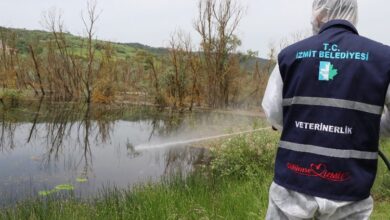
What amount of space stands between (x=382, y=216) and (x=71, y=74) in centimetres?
2893

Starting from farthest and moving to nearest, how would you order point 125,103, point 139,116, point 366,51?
point 125,103
point 139,116
point 366,51

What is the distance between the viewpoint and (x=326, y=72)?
2012mm

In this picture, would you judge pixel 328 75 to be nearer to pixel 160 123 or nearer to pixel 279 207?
pixel 279 207

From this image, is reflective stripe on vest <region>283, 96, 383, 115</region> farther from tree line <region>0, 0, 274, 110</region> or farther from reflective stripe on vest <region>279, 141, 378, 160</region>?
tree line <region>0, 0, 274, 110</region>

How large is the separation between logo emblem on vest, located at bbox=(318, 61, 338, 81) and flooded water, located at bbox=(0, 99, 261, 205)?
5943 mm

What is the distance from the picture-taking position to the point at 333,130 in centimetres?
196

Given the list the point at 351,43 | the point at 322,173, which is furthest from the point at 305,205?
the point at 351,43

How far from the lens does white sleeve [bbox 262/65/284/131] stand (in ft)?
7.27

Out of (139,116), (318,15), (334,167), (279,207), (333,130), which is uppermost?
(318,15)

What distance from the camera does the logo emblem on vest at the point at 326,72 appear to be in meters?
2.00

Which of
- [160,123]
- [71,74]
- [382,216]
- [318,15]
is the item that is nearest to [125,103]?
[71,74]

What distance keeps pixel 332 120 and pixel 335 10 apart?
1.94ft

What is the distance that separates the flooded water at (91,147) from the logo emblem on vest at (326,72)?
5943 mm

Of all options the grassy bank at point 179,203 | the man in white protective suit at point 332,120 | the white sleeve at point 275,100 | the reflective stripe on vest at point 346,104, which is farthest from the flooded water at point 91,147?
the reflective stripe on vest at point 346,104
